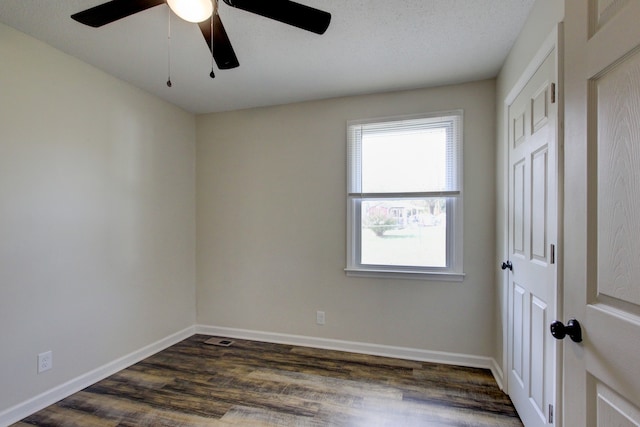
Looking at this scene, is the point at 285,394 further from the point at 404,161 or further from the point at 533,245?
the point at 404,161

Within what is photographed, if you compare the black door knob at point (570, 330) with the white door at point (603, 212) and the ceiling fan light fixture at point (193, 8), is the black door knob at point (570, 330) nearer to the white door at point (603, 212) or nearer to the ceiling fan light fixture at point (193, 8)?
the white door at point (603, 212)

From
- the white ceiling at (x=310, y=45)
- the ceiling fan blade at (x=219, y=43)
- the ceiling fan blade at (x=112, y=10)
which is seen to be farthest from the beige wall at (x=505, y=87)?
the ceiling fan blade at (x=112, y=10)

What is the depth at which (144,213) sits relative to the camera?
295 centimetres

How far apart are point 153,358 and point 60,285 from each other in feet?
3.57

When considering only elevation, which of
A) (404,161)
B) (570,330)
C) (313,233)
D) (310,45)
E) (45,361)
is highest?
(310,45)

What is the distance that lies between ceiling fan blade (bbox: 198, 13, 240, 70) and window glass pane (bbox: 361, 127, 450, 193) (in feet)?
5.18

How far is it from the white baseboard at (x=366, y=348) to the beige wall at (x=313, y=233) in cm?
5

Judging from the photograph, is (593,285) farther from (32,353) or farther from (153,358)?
(153,358)

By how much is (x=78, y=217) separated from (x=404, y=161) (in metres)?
2.72

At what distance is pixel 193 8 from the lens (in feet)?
4.23

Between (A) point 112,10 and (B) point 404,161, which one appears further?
(B) point 404,161

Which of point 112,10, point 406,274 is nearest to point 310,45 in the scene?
point 112,10

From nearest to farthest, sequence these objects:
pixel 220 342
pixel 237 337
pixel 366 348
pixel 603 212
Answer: pixel 603 212, pixel 366 348, pixel 220 342, pixel 237 337

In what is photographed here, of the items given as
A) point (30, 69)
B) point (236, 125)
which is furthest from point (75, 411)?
point (236, 125)
